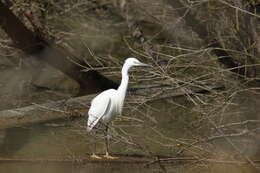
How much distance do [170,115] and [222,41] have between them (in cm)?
163

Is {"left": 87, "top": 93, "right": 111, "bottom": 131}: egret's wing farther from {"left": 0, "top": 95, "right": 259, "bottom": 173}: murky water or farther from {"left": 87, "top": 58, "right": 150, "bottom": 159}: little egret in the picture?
{"left": 0, "top": 95, "right": 259, "bottom": 173}: murky water

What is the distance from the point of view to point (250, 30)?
6.20 meters

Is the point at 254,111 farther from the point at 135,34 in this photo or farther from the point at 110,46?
the point at 110,46

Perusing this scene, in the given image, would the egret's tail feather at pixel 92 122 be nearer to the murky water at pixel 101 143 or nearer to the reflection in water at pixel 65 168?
the murky water at pixel 101 143

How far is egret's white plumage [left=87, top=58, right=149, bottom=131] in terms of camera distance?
20.2 feet

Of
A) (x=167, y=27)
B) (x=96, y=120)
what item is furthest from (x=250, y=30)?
(x=96, y=120)

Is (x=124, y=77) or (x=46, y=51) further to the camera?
(x=46, y=51)

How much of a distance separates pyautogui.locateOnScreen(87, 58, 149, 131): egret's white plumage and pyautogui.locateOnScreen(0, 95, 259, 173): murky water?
166 mm

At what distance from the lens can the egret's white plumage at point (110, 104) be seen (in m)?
6.17

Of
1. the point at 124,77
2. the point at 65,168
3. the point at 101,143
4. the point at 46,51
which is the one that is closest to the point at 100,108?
the point at 124,77

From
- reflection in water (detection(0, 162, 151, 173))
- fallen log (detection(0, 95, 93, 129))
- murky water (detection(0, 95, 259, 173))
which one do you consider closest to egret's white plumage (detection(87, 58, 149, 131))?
murky water (detection(0, 95, 259, 173))

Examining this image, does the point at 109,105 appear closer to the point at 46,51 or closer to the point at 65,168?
the point at 65,168

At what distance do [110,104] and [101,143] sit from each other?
90 cm

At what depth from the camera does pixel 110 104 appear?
629cm
